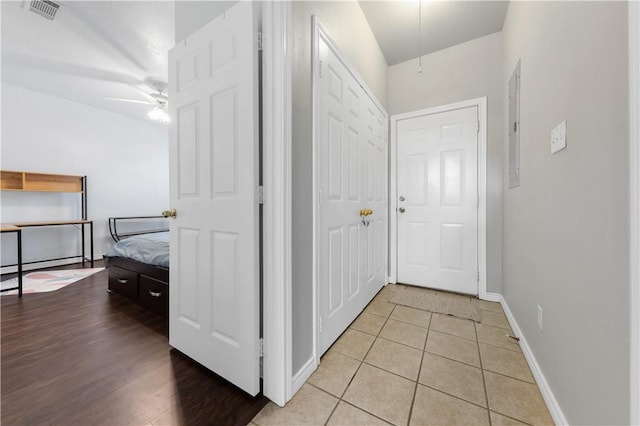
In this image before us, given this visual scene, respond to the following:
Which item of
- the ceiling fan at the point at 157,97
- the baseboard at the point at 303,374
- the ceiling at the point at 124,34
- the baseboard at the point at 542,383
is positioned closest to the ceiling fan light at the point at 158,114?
the ceiling fan at the point at 157,97

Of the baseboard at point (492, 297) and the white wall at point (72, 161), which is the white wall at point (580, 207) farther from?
the white wall at point (72, 161)

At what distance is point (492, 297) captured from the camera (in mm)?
2424


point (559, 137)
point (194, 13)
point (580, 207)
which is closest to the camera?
point (580, 207)

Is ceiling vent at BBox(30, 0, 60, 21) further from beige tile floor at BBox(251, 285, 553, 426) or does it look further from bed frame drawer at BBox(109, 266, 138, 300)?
beige tile floor at BBox(251, 285, 553, 426)

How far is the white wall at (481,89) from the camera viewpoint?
7.91ft

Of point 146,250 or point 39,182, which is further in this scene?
point 39,182

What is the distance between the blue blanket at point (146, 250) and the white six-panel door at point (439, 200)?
8.30 feet

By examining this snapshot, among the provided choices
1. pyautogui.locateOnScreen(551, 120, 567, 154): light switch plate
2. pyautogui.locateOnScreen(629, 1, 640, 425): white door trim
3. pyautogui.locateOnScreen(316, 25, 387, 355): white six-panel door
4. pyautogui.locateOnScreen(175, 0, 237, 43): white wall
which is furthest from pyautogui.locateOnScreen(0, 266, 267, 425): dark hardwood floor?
pyautogui.locateOnScreen(175, 0, 237, 43): white wall

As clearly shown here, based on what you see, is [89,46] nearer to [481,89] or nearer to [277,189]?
[277,189]

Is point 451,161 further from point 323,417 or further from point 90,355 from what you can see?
point 90,355

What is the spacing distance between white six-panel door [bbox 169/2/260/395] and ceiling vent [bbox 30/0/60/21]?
4.88 ft

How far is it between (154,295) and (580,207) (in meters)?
2.83

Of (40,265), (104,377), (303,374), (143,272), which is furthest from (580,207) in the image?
(40,265)

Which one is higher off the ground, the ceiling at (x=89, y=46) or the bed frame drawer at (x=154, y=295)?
the ceiling at (x=89, y=46)
